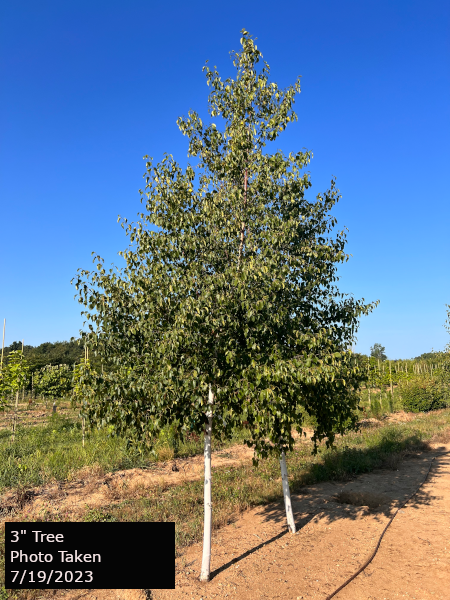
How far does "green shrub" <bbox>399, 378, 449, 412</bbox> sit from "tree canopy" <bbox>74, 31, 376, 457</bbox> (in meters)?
24.1

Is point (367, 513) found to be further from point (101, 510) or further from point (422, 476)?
point (101, 510)

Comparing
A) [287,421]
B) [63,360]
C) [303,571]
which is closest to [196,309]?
[287,421]

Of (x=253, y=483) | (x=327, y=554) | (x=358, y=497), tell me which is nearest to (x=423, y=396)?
(x=358, y=497)

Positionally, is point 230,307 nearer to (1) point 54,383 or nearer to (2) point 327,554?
(2) point 327,554

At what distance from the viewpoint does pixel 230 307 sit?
18.4ft

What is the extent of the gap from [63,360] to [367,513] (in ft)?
180

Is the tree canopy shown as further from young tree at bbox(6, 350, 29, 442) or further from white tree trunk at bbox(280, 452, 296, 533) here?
young tree at bbox(6, 350, 29, 442)

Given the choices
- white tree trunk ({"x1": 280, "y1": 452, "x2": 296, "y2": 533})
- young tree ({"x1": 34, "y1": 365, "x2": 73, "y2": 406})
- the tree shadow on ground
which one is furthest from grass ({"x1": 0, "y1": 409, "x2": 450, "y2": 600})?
young tree ({"x1": 34, "y1": 365, "x2": 73, "y2": 406})

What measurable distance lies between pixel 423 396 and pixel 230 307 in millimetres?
27112

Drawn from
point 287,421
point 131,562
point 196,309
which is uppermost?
Result: point 196,309

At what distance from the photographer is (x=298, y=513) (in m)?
9.22

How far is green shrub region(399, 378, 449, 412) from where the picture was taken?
27.8 meters

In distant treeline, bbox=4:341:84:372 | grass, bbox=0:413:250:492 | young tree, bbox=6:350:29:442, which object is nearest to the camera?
grass, bbox=0:413:250:492

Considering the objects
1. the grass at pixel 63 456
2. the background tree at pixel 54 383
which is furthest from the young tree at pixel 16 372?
the background tree at pixel 54 383
